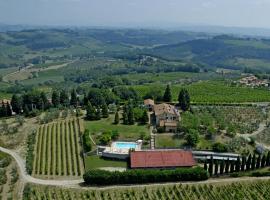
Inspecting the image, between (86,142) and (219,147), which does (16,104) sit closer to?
(86,142)

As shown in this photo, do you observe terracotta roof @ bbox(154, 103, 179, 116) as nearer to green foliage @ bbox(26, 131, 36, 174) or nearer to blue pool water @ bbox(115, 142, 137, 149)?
blue pool water @ bbox(115, 142, 137, 149)

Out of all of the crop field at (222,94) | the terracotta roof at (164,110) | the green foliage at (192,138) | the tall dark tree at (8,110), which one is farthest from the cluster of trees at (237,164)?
the tall dark tree at (8,110)

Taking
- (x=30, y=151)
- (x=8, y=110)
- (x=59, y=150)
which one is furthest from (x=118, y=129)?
(x=8, y=110)

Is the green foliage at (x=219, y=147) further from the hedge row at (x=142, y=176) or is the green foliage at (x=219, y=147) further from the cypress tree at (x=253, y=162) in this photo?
the hedge row at (x=142, y=176)

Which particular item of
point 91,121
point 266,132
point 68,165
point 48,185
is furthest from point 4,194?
point 266,132

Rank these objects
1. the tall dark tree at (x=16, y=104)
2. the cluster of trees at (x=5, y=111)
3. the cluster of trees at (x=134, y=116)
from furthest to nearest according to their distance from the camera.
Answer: the tall dark tree at (x=16, y=104), the cluster of trees at (x=5, y=111), the cluster of trees at (x=134, y=116)

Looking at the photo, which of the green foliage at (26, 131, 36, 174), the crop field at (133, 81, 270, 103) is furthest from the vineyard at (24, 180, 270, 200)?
the crop field at (133, 81, 270, 103)
